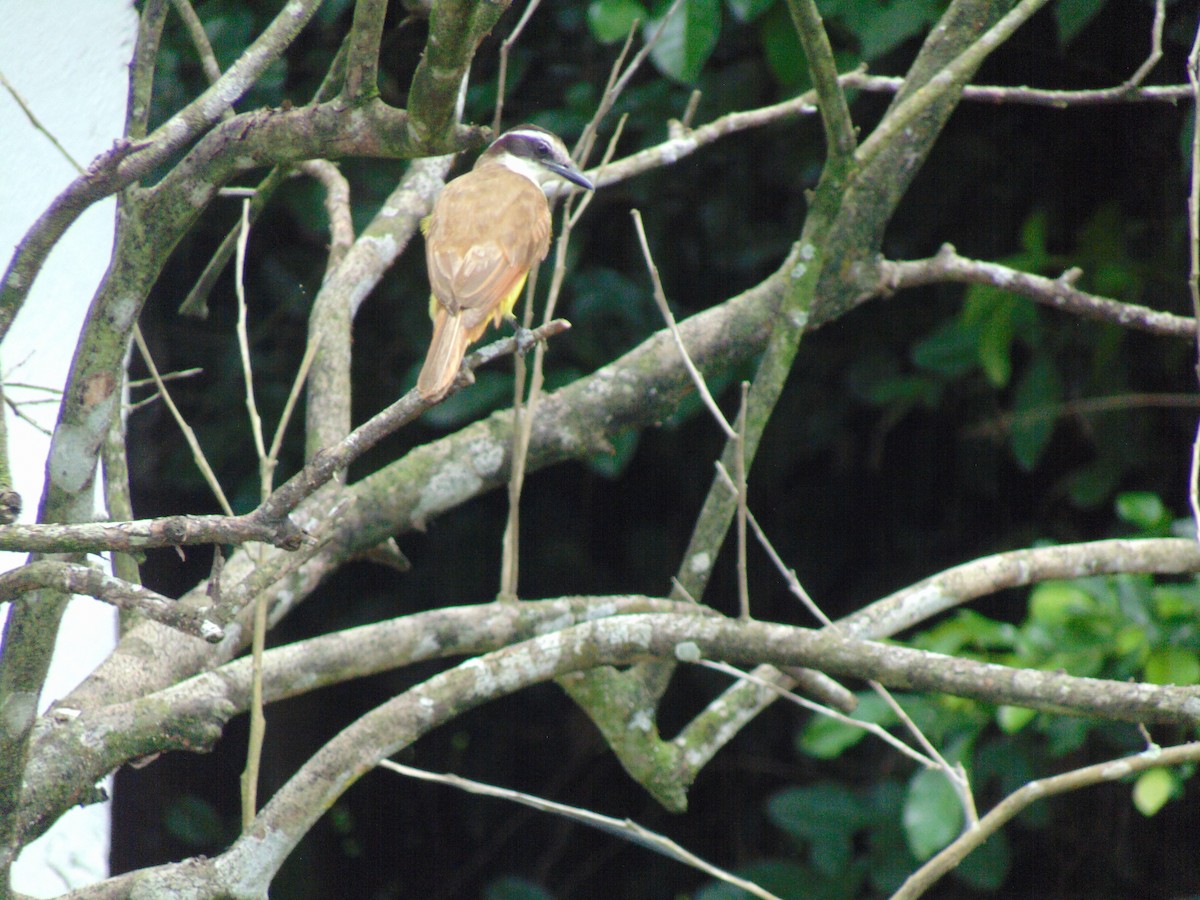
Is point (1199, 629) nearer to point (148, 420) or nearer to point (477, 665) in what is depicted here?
point (477, 665)

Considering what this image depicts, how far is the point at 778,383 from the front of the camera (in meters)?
2.16

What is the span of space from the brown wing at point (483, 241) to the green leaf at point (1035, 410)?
58.3 inches

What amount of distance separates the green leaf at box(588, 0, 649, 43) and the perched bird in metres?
0.33

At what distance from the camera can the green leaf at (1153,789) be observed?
2562 millimetres

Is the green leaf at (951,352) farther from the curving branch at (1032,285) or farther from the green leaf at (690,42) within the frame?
the green leaf at (690,42)

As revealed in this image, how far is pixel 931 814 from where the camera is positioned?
8.92 ft

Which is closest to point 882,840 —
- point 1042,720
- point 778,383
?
point 1042,720

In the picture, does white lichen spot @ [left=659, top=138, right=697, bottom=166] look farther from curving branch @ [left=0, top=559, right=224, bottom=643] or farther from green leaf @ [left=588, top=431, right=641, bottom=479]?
curving branch @ [left=0, top=559, right=224, bottom=643]

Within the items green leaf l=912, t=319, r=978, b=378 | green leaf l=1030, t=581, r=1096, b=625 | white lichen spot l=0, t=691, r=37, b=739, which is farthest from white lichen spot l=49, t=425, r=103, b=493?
green leaf l=912, t=319, r=978, b=378

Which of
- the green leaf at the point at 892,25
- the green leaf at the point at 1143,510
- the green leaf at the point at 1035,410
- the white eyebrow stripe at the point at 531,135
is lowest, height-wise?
the green leaf at the point at 1143,510

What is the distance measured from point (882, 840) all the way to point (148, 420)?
2383 millimetres

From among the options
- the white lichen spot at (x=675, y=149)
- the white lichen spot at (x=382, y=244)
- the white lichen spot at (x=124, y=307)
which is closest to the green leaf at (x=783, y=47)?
the white lichen spot at (x=675, y=149)

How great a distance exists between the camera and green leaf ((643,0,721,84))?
8.77 ft

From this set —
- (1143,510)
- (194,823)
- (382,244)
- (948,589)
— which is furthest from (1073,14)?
(194,823)
